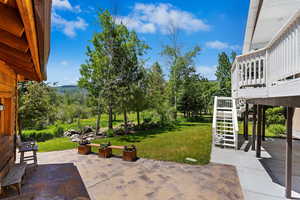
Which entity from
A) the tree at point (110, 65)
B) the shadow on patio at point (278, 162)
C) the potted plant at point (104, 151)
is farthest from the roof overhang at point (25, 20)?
the tree at point (110, 65)

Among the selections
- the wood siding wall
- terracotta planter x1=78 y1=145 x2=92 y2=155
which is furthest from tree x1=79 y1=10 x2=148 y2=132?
the wood siding wall

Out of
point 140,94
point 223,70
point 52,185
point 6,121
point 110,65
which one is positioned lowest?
point 52,185

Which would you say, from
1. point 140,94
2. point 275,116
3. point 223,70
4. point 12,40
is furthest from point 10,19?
point 223,70

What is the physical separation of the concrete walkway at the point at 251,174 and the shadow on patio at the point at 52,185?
366cm

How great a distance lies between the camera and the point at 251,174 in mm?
4445

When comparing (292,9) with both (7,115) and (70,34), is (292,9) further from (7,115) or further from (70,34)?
(70,34)

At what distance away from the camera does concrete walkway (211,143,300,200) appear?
351 centimetres

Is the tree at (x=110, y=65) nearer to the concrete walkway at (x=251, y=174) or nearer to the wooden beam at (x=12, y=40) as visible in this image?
the concrete walkway at (x=251, y=174)

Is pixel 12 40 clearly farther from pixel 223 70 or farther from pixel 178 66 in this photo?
pixel 223 70

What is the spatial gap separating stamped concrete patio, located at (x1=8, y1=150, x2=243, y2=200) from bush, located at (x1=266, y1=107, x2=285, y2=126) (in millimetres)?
9406

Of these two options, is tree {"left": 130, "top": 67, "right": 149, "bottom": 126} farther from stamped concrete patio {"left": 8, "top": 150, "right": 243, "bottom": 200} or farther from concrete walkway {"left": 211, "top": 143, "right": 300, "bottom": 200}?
concrete walkway {"left": 211, "top": 143, "right": 300, "bottom": 200}

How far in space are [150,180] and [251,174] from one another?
110 inches

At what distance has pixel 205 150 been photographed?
6629mm

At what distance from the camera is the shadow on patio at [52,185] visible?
3.45 m
